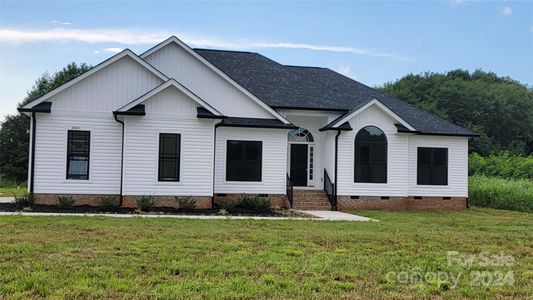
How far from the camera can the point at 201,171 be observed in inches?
763

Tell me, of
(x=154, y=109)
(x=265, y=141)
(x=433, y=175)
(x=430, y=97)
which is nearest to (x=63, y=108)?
(x=154, y=109)

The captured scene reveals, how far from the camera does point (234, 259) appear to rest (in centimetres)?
829

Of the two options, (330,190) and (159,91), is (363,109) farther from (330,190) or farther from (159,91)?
(159,91)

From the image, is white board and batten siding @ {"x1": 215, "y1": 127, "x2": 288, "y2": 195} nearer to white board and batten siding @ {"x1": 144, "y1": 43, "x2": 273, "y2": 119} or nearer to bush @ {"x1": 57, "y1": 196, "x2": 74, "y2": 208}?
white board and batten siding @ {"x1": 144, "y1": 43, "x2": 273, "y2": 119}

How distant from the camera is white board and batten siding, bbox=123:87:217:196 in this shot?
743 inches

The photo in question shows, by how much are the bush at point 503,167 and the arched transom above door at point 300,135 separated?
1749 centimetres

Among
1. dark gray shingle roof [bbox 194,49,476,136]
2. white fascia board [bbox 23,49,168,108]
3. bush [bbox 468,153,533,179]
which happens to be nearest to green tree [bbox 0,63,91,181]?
dark gray shingle roof [bbox 194,49,476,136]

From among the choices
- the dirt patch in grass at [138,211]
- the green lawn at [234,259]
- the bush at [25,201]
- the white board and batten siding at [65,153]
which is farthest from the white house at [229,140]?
the green lawn at [234,259]

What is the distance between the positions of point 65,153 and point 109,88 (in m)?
2.83

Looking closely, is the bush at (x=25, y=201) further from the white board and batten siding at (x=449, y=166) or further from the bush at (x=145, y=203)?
the white board and batten siding at (x=449, y=166)

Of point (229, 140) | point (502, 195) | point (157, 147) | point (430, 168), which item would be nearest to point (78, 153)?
point (157, 147)

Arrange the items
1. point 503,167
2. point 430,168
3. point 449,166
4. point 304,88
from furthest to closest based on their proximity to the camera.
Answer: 1. point 503,167
2. point 304,88
3. point 449,166
4. point 430,168

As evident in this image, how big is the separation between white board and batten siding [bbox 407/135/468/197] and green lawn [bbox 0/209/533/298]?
9727 mm

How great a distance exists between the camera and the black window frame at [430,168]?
2341 centimetres
